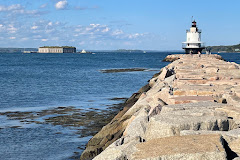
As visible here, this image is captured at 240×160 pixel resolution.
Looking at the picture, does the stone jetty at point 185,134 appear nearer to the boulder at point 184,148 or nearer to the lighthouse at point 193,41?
the boulder at point 184,148

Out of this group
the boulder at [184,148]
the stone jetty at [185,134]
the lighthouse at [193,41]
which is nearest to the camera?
the boulder at [184,148]

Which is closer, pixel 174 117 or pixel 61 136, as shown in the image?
pixel 174 117

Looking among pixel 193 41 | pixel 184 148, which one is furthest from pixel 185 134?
pixel 193 41

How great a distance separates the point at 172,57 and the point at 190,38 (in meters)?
24.3

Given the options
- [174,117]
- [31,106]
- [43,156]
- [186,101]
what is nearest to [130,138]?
[174,117]

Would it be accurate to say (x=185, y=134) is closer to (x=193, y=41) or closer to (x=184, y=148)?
(x=184, y=148)

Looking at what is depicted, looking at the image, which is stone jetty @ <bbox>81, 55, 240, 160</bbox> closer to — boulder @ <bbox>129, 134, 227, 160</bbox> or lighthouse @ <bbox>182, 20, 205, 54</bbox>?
boulder @ <bbox>129, 134, 227, 160</bbox>

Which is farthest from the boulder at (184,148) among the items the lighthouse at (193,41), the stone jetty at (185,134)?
the lighthouse at (193,41)

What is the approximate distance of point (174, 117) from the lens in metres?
4.98

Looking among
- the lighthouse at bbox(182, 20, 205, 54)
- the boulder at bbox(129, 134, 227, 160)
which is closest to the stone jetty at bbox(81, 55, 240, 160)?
the boulder at bbox(129, 134, 227, 160)

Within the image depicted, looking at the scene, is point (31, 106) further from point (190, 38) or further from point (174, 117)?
point (190, 38)

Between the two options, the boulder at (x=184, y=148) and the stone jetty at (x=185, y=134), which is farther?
the stone jetty at (x=185, y=134)

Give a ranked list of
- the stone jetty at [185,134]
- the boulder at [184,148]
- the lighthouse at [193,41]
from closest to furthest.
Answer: the boulder at [184,148] → the stone jetty at [185,134] → the lighthouse at [193,41]

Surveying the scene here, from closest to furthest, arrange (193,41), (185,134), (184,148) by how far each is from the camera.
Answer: (184,148), (185,134), (193,41)
